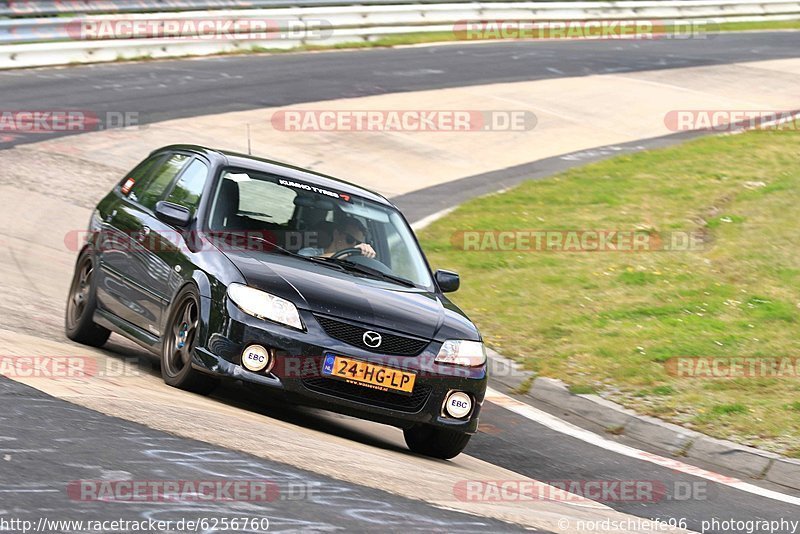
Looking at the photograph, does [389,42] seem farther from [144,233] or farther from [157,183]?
[144,233]

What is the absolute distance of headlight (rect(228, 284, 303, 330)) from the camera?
765 centimetres

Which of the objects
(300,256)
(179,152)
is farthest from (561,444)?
(179,152)

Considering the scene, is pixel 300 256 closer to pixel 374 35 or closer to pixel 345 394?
pixel 345 394

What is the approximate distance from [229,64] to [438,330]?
19.2 m

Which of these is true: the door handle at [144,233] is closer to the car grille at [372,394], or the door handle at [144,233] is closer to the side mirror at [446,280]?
the side mirror at [446,280]

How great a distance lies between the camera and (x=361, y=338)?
770 centimetres

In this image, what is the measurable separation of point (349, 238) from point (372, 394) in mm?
1482

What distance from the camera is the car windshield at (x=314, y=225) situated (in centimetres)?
865

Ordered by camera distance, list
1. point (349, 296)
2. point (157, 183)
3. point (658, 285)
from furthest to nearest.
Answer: point (658, 285)
point (157, 183)
point (349, 296)

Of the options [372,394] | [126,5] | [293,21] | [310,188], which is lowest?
[372,394]

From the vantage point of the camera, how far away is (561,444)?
30.0 feet

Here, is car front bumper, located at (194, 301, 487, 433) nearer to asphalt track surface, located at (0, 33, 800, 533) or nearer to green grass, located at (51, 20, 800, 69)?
asphalt track surface, located at (0, 33, 800, 533)

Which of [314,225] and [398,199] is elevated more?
[314,225]

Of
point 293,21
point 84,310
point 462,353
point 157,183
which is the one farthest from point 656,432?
point 293,21
